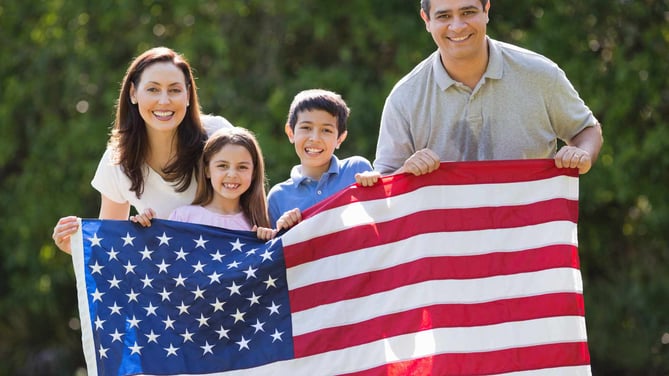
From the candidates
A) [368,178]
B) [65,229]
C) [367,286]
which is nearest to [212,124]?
[65,229]

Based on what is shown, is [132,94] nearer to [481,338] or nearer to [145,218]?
[145,218]

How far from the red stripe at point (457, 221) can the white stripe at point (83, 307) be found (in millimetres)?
1278

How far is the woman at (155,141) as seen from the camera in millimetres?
5988

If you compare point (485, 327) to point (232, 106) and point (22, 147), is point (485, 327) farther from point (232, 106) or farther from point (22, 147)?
point (22, 147)

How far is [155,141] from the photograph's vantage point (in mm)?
6121

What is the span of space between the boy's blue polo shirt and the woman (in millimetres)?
457

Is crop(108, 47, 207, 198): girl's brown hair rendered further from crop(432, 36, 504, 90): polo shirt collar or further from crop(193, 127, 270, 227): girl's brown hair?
crop(432, 36, 504, 90): polo shirt collar

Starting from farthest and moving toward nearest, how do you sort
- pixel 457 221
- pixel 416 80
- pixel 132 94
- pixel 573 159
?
pixel 132 94 → pixel 416 80 → pixel 457 221 → pixel 573 159

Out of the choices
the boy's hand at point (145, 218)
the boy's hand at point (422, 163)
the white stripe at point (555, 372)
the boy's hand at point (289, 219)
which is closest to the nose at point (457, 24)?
the boy's hand at point (422, 163)

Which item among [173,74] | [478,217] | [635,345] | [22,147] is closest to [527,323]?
[478,217]

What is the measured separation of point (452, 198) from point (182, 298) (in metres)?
1.41

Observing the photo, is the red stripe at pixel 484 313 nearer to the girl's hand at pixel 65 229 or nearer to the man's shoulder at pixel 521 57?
the man's shoulder at pixel 521 57

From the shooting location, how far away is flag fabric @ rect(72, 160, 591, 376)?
5285mm

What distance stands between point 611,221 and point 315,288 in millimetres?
5628
